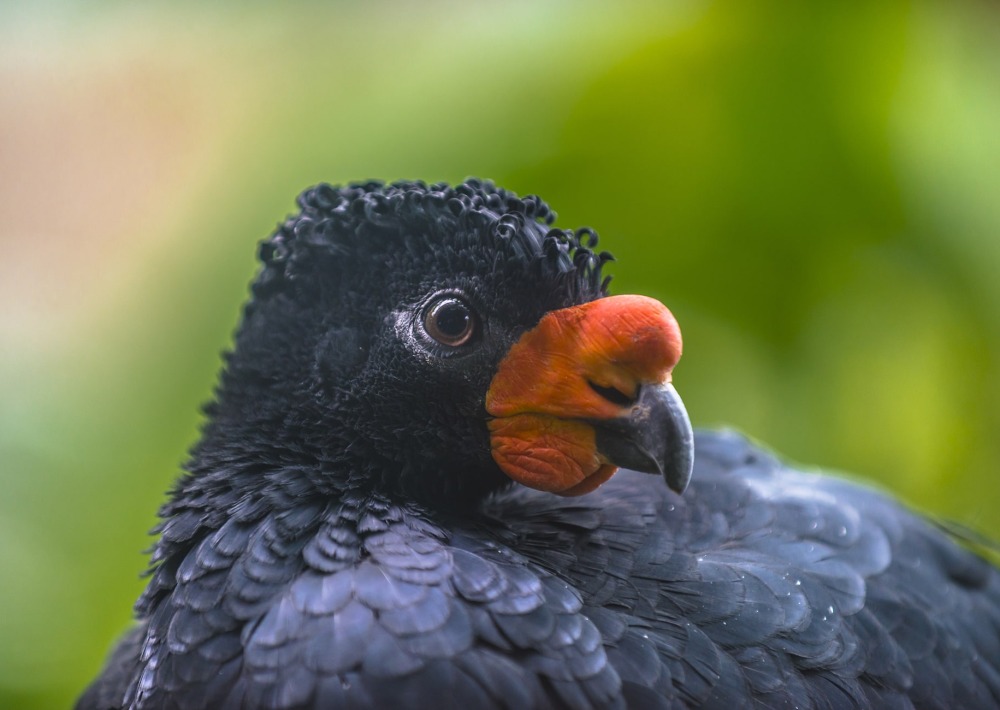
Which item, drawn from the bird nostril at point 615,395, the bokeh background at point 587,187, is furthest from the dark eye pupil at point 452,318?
the bokeh background at point 587,187

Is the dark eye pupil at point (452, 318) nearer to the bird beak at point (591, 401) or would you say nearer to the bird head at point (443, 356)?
the bird head at point (443, 356)

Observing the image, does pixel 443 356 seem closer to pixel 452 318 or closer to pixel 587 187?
pixel 452 318

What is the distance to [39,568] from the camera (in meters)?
3.63

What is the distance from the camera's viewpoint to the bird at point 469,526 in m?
1.63

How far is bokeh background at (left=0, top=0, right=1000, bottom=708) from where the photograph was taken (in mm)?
3773

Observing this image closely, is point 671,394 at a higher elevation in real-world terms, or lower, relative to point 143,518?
higher

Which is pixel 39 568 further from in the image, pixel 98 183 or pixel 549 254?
pixel 549 254

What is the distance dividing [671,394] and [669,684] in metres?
0.55

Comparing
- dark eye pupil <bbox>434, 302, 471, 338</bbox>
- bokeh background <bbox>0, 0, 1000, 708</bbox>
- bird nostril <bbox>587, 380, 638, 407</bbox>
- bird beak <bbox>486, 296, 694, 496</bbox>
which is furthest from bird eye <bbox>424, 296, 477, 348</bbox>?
bokeh background <bbox>0, 0, 1000, 708</bbox>

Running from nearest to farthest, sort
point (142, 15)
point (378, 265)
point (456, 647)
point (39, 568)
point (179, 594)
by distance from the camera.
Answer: point (456, 647) → point (179, 594) → point (378, 265) → point (39, 568) → point (142, 15)

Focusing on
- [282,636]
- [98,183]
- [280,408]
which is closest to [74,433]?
[98,183]

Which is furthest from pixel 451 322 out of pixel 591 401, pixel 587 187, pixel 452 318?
pixel 587 187

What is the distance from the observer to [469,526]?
198 cm

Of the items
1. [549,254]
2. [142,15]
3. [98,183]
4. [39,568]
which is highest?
[142,15]
